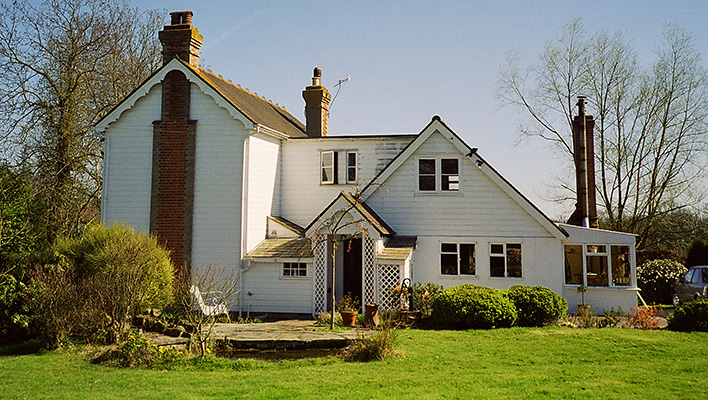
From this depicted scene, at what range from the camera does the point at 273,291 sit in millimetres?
19578

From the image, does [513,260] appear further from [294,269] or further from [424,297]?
[294,269]

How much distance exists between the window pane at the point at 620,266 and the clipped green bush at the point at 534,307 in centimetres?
525

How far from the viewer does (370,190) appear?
68.3 ft

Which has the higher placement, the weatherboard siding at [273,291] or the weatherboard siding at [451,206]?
the weatherboard siding at [451,206]

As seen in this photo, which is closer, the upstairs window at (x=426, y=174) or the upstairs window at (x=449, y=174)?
the upstairs window at (x=449, y=174)

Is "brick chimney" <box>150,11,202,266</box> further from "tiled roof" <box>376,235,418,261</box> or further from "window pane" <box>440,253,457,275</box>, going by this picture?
"window pane" <box>440,253,457,275</box>

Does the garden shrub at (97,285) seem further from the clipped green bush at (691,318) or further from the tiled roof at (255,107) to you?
the clipped green bush at (691,318)

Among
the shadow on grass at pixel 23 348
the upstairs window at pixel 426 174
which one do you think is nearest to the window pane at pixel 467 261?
the upstairs window at pixel 426 174

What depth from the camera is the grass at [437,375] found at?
29.9ft

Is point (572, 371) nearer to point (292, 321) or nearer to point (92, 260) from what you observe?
point (292, 321)

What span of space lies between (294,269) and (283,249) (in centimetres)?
90

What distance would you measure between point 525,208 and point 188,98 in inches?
531

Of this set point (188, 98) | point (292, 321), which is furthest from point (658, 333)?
point (188, 98)

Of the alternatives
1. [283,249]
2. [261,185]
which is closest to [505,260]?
[283,249]
